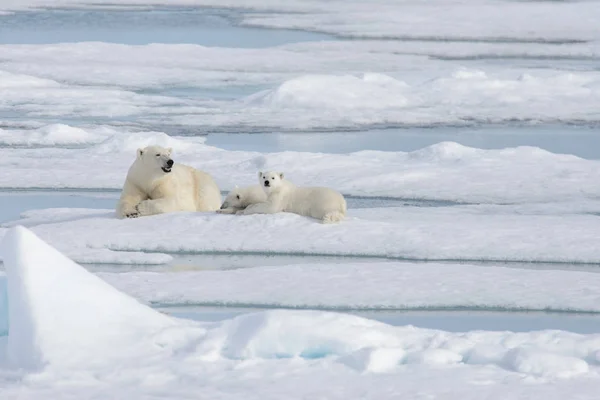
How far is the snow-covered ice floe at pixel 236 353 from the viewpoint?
3.65 m

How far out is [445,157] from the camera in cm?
940

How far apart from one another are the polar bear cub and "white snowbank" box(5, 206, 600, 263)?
157 millimetres

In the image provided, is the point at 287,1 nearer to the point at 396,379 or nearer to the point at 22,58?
the point at 22,58

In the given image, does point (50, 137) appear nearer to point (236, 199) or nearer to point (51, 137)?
point (51, 137)

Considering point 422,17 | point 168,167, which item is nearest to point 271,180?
point 168,167

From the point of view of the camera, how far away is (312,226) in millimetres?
6660


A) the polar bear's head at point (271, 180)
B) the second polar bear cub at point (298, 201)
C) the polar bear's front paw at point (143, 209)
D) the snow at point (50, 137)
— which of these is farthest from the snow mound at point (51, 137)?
the polar bear's head at point (271, 180)

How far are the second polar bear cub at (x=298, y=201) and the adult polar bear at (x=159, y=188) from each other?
42 cm

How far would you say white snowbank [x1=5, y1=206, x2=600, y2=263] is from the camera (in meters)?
6.30

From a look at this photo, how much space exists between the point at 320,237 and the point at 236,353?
8.64ft

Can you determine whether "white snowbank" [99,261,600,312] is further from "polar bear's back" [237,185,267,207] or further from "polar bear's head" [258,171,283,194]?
"polar bear's back" [237,185,267,207]

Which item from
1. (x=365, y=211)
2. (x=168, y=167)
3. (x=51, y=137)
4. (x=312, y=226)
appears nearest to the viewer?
(x=312, y=226)

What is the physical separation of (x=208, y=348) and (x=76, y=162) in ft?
19.2

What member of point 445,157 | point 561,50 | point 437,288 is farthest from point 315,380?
point 561,50
